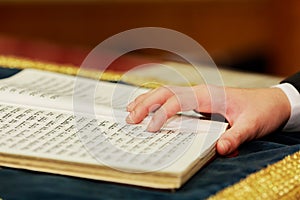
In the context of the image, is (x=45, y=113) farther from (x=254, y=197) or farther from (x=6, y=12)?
(x=6, y=12)

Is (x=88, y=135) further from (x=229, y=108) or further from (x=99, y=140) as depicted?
(x=229, y=108)

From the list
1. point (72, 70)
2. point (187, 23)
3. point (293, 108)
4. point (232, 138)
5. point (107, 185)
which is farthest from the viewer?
point (187, 23)

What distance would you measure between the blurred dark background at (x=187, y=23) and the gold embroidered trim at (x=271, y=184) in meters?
1.99

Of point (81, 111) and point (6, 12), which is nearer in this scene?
point (81, 111)

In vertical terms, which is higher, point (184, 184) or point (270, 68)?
point (184, 184)

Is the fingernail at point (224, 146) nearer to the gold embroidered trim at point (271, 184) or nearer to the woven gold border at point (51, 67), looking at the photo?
the gold embroidered trim at point (271, 184)

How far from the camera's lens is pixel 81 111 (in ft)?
3.08

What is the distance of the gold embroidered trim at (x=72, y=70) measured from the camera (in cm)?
131

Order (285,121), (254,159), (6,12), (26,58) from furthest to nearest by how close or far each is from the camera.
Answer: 1. (6,12)
2. (26,58)
3. (285,121)
4. (254,159)

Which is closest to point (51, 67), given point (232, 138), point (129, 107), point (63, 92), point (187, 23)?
point (63, 92)

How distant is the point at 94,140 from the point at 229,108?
211mm

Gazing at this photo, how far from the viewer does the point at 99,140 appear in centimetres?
85

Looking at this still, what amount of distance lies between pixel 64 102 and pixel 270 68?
6.82ft

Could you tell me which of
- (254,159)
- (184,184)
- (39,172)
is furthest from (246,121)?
(39,172)
